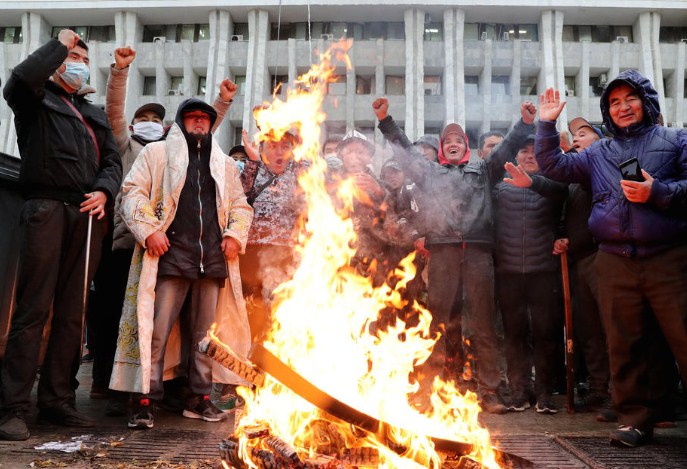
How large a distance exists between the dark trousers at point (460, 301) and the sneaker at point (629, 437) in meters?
1.42

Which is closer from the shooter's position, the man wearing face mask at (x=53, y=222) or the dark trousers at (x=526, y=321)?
the man wearing face mask at (x=53, y=222)

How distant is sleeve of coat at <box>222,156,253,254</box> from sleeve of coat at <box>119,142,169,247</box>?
56cm

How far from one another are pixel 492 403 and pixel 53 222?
12.9ft

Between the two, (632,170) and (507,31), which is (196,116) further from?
(507,31)

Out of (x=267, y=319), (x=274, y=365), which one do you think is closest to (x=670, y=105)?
(x=267, y=319)

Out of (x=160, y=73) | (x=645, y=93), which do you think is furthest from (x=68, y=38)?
(x=160, y=73)

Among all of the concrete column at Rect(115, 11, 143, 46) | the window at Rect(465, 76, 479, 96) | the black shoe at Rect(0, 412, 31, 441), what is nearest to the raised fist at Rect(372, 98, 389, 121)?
the black shoe at Rect(0, 412, 31, 441)

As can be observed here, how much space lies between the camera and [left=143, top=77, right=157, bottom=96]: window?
2491 centimetres

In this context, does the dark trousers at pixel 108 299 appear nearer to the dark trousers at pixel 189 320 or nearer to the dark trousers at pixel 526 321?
the dark trousers at pixel 189 320

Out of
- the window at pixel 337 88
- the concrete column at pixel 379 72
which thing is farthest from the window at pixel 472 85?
the window at pixel 337 88

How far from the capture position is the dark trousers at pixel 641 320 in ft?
11.6

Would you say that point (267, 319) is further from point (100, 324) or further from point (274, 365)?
point (274, 365)

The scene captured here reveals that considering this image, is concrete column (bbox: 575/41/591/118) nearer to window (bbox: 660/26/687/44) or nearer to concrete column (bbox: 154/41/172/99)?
window (bbox: 660/26/687/44)

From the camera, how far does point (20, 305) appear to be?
3.64 meters
